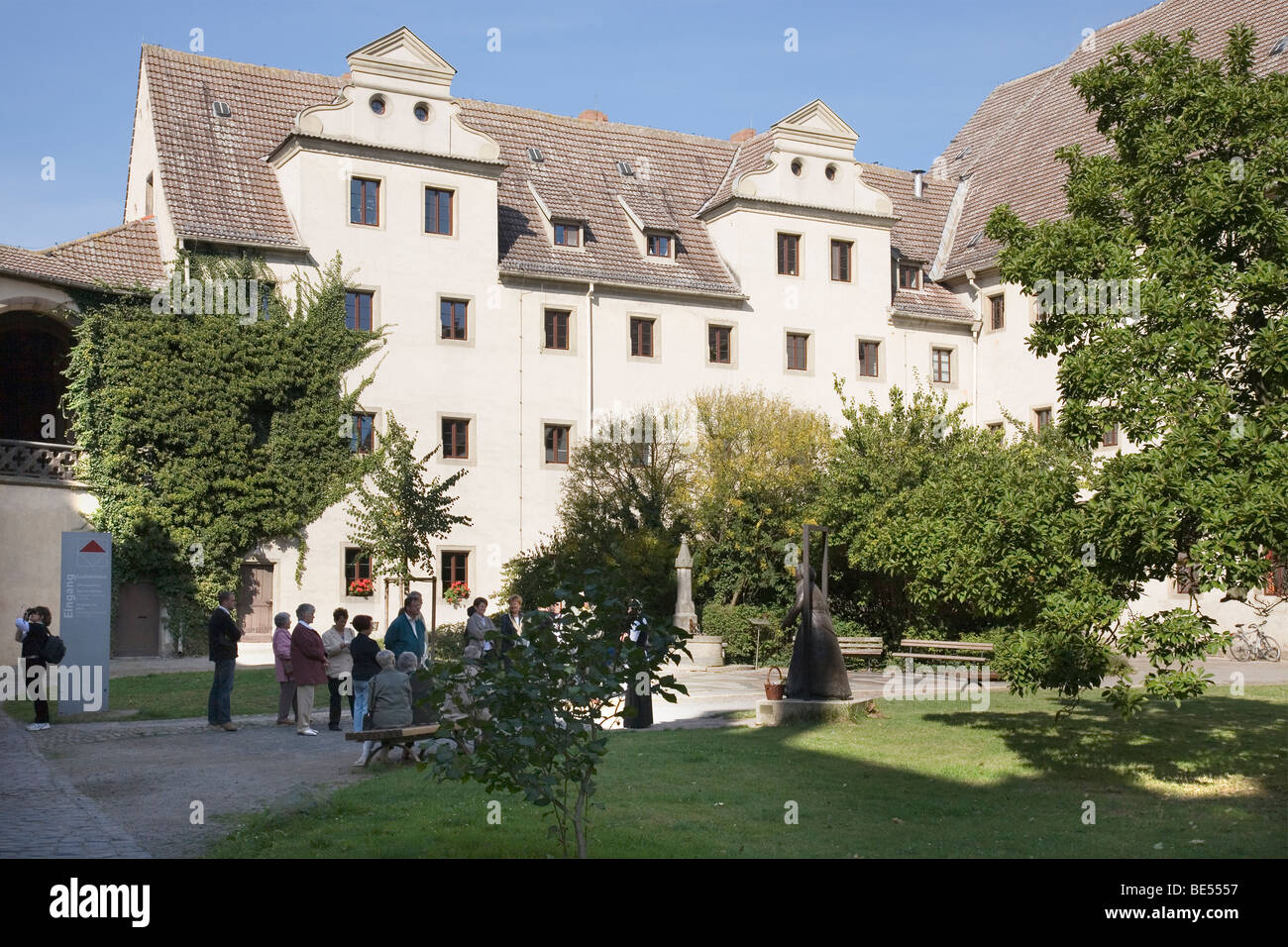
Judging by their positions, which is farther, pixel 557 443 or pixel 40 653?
pixel 557 443

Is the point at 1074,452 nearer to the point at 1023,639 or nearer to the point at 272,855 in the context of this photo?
the point at 1023,639

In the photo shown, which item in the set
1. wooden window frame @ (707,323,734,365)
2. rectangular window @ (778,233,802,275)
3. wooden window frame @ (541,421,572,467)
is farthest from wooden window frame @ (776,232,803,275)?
wooden window frame @ (541,421,572,467)

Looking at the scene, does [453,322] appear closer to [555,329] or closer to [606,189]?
[555,329]

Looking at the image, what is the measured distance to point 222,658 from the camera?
1888cm

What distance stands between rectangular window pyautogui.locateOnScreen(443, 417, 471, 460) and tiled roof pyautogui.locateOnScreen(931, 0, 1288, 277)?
15.8 meters

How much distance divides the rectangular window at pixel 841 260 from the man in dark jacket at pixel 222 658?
26.5 meters

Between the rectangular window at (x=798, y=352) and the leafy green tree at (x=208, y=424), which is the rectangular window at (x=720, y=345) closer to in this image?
the rectangular window at (x=798, y=352)

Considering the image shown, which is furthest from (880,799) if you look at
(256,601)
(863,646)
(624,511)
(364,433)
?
(364,433)

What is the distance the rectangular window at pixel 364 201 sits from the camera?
35.1 m

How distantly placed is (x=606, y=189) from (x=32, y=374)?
17.2 m

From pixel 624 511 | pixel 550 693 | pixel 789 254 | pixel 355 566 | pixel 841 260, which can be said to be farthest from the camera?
pixel 841 260

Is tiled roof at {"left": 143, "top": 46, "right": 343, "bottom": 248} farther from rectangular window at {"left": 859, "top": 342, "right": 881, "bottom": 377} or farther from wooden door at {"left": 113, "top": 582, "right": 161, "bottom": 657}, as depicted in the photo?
rectangular window at {"left": 859, "top": 342, "right": 881, "bottom": 377}

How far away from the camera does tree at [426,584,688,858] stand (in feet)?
27.7

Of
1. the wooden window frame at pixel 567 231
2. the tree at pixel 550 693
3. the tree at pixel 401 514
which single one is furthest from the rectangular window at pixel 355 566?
the tree at pixel 550 693
